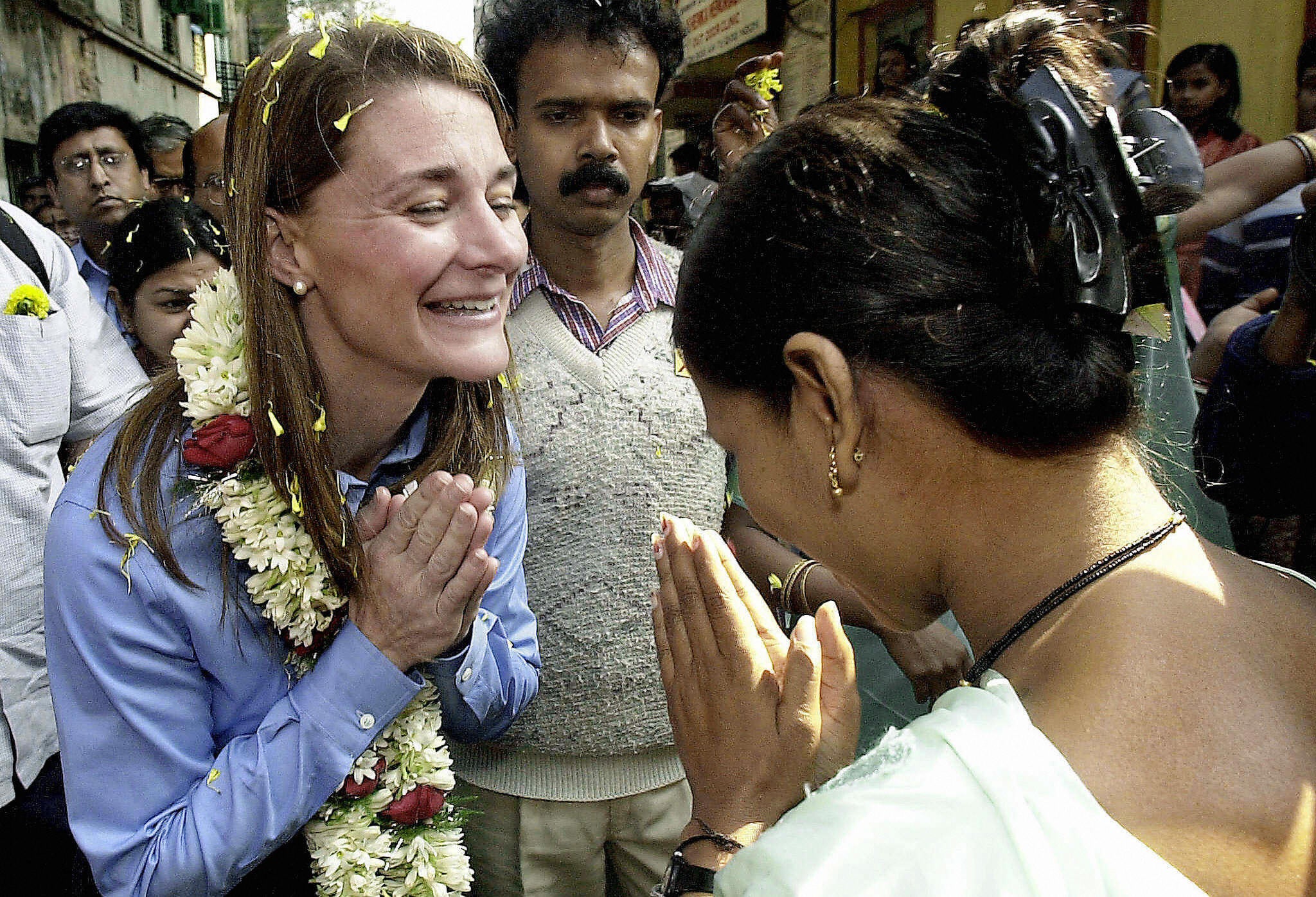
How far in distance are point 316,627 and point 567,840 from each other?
3.20ft

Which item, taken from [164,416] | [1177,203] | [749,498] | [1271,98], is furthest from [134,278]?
[1271,98]

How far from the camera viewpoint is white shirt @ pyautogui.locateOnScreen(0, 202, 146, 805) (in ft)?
9.07

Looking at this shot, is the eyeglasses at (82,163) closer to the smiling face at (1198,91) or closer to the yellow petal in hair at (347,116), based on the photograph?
the yellow petal in hair at (347,116)

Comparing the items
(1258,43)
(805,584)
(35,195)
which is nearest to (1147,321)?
(805,584)

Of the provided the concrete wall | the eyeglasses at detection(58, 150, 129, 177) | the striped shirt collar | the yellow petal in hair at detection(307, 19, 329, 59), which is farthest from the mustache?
the concrete wall

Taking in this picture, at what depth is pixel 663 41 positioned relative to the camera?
2.85 meters

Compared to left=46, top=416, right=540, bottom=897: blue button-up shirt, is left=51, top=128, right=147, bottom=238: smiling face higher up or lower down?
higher up

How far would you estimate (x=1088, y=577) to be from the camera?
4.07 feet

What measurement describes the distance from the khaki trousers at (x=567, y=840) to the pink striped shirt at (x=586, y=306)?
3.70 feet

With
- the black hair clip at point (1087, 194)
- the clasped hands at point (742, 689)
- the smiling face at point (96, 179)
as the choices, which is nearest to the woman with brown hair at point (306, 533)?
the clasped hands at point (742, 689)

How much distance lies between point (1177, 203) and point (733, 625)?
85 centimetres

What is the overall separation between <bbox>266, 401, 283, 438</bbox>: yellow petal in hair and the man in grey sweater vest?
0.68 metres

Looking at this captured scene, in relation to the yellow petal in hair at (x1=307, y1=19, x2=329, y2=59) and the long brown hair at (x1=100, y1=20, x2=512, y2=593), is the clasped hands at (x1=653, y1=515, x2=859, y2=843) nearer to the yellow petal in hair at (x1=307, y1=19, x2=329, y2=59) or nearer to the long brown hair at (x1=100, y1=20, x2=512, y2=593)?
the long brown hair at (x1=100, y1=20, x2=512, y2=593)

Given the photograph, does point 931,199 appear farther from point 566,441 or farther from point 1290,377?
point 1290,377
